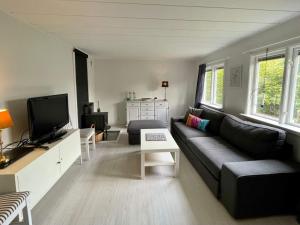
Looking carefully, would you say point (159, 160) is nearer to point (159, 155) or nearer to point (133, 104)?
point (159, 155)

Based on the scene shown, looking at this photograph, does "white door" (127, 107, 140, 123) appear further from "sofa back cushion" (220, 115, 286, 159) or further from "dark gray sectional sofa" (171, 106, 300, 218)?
"sofa back cushion" (220, 115, 286, 159)

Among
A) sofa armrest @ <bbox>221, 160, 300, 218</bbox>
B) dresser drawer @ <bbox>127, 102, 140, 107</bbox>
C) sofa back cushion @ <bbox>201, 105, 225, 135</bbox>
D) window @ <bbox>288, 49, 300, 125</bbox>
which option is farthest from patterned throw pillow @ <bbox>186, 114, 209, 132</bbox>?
dresser drawer @ <bbox>127, 102, 140, 107</bbox>

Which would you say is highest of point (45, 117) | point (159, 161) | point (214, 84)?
point (214, 84)

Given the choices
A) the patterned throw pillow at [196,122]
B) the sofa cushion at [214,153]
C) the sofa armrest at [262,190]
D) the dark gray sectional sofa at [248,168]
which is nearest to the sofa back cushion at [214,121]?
the patterned throw pillow at [196,122]

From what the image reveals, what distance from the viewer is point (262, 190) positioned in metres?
1.82

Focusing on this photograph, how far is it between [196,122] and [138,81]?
2.82 m

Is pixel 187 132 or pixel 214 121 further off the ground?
pixel 214 121

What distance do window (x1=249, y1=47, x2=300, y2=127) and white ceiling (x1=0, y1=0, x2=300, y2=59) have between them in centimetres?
50

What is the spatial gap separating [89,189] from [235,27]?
2.91 m

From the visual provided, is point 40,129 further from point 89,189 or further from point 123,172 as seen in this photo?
point 123,172

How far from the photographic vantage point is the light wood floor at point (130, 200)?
187 cm

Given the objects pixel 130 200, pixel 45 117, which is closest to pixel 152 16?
pixel 45 117

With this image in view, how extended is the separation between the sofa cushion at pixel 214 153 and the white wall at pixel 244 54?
697 millimetres

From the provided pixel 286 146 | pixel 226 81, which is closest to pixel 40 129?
pixel 286 146
